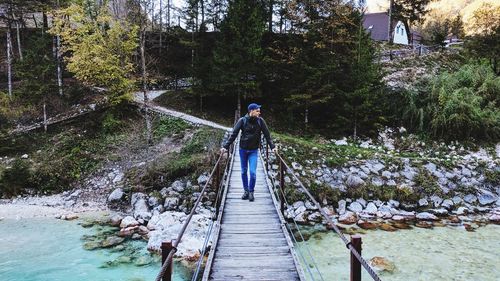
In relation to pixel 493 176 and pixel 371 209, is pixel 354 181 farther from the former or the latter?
pixel 493 176

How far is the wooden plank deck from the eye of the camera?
17.0 feet

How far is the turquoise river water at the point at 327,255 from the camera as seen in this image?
9305 mm

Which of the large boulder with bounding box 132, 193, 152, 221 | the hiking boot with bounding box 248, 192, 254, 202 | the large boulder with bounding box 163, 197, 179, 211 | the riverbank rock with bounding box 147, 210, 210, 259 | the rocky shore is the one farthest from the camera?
the large boulder with bounding box 163, 197, 179, 211

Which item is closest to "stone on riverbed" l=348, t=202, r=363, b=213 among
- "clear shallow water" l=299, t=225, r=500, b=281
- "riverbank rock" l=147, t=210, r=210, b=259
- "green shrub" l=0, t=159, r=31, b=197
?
"clear shallow water" l=299, t=225, r=500, b=281

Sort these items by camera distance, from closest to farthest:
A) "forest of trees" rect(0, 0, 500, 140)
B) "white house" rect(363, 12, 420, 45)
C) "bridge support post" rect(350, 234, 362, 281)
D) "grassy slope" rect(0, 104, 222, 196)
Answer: "bridge support post" rect(350, 234, 362, 281), "grassy slope" rect(0, 104, 222, 196), "forest of trees" rect(0, 0, 500, 140), "white house" rect(363, 12, 420, 45)

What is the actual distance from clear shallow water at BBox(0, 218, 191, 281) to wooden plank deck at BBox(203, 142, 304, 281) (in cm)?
275

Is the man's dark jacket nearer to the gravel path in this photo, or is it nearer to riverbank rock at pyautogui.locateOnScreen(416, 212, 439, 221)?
riverbank rock at pyautogui.locateOnScreen(416, 212, 439, 221)

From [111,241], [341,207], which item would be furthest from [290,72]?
[111,241]

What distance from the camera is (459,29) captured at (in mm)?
45094

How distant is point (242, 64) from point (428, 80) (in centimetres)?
1173

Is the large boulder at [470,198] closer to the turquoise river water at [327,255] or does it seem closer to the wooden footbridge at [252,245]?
the turquoise river water at [327,255]

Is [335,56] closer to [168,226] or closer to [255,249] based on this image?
[168,226]

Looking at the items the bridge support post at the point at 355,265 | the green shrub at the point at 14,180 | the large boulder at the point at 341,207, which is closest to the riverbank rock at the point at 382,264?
the large boulder at the point at 341,207

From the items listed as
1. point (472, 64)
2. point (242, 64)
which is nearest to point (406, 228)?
point (242, 64)
